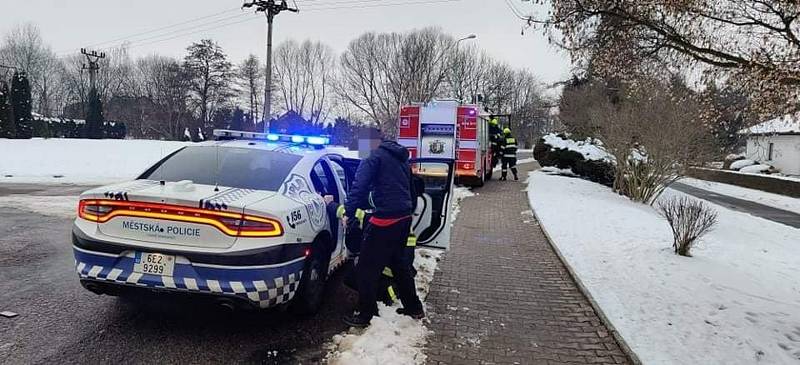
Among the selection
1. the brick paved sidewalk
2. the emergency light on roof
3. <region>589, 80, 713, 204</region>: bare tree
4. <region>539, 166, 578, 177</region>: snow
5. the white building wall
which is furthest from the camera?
the white building wall

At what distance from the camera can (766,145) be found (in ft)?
121

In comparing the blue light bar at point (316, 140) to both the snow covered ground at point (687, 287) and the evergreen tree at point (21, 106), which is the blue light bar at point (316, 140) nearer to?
the snow covered ground at point (687, 287)

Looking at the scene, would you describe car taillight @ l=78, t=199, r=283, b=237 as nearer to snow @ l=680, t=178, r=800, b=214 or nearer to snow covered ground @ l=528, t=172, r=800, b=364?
snow covered ground @ l=528, t=172, r=800, b=364

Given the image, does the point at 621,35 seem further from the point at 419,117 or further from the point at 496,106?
the point at 496,106

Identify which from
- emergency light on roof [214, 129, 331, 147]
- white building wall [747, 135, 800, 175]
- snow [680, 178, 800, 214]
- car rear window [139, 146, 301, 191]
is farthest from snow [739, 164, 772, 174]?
car rear window [139, 146, 301, 191]

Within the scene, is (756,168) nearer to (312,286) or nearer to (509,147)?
(509,147)

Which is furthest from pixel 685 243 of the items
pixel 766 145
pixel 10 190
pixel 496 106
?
pixel 496 106

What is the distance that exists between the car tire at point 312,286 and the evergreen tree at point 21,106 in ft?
116

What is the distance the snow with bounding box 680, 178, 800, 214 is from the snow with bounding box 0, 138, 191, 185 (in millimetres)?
22468

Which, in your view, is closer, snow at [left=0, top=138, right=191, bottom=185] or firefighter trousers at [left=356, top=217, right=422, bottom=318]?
firefighter trousers at [left=356, top=217, right=422, bottom=318]

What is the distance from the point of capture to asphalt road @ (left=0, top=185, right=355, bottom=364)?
11.5 feet

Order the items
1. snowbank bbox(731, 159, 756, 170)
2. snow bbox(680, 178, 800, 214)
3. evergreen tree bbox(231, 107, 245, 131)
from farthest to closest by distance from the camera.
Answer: evergreen tree bbox(231, 107, 245, 131) → snowbank bbox(731, 159, 756, 170) → snow bbox(680, 178, 800, 214)

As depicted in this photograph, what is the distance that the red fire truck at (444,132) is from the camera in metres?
15.2

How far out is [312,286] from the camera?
4.29 meters
